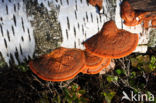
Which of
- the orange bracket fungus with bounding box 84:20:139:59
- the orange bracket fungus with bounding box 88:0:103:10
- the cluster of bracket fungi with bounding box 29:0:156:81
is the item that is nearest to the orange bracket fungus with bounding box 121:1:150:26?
the cluster of bracket fungi with bounding box 29:0:156:81

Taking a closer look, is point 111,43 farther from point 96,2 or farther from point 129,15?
point 96,2

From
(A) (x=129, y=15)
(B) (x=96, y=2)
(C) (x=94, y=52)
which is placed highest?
(B) (x=96, y=2)

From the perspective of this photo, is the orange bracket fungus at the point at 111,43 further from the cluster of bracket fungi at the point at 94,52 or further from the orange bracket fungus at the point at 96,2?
the orange bracket fungus at the point at 96,2

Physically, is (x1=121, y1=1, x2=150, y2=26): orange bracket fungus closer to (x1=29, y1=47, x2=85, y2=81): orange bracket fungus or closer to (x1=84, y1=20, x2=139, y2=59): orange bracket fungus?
(x1=84, y1=20, x2=139, y2=59): orange bracket fungus

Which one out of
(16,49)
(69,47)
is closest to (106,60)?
(69,47)

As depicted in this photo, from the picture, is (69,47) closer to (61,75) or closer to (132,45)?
(61,75)

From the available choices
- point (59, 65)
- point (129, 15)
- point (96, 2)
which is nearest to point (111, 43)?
point (129, 15)
